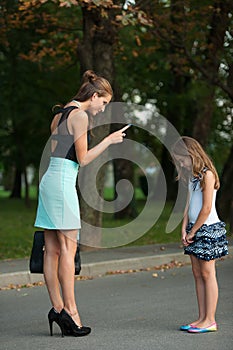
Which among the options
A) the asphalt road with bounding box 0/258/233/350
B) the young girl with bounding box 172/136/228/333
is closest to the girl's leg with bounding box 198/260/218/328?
the young girl with bounding box 172/136/228/333

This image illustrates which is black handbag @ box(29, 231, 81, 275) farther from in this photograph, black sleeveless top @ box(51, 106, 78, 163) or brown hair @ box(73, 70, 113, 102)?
brown hair @ box(73, 70, 113, 102)

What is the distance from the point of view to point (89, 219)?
14.1 metres

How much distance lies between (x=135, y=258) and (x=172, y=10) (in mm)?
10944

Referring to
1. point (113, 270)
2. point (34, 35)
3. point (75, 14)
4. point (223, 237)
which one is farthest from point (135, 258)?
point (34, 35)

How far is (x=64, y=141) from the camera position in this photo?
6.95 m

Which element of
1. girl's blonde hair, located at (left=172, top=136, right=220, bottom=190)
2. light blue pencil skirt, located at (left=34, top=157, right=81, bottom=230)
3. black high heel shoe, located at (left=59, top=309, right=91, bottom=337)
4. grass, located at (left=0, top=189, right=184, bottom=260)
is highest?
girl's blonde hair, located at (left=172, top=136, right=220, bottom=190)

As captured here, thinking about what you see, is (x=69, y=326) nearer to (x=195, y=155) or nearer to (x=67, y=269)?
(x=67, y=269)

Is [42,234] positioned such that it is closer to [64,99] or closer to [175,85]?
[64,99]

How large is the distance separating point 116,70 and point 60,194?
2179 cm

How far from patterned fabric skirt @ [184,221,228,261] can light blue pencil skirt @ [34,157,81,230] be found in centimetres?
102

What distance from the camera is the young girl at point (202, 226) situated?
7086 mm

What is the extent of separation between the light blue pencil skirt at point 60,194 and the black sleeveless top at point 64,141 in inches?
1.7

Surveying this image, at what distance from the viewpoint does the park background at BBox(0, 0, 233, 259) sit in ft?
→ 47.4

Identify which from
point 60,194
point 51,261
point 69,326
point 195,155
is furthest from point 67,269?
point 195,155
